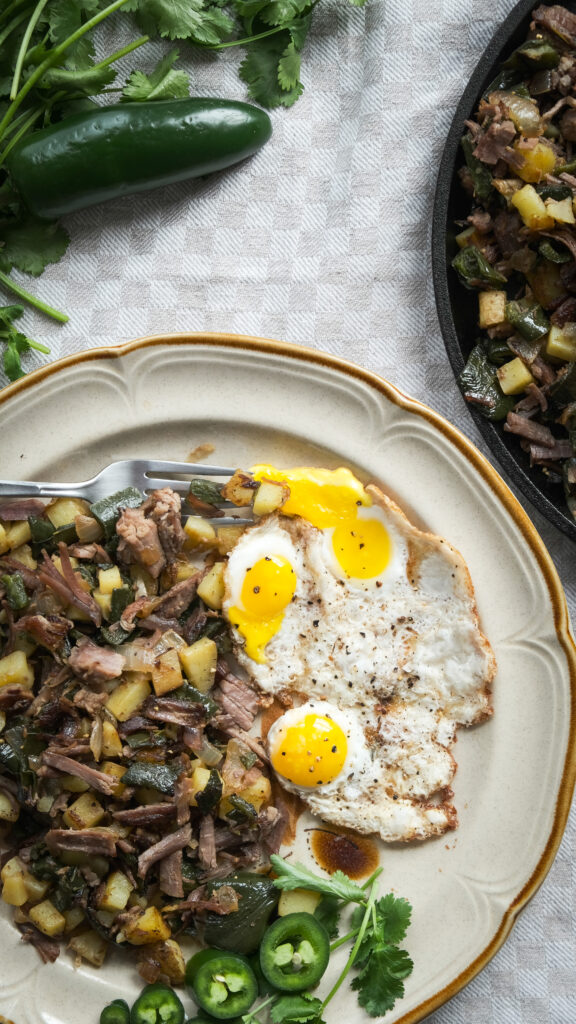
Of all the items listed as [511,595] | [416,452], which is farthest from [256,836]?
[416,452]

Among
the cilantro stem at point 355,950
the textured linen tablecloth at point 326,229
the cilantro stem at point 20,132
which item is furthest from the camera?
the textured linen tablecloth at point 326,229

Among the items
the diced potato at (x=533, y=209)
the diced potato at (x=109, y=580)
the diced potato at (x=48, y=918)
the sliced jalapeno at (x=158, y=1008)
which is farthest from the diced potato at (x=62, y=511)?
the diced potato at (x=533, y=209)

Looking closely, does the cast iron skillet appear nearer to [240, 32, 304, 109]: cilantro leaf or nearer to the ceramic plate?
the ceramic plate

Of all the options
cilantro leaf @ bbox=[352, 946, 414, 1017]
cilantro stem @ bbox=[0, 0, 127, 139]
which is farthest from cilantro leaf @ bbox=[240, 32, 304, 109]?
cilantro leaf @ bbox=[352, 946, 414, 1017]

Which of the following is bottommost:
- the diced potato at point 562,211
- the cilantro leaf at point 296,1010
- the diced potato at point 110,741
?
the cilantro leaf at point 296,1010

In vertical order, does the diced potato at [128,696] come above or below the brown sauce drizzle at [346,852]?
above

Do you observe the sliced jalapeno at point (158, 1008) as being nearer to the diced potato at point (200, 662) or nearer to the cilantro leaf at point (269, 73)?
the diced potato at point (200, 662)

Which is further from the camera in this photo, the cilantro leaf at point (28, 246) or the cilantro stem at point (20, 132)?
the cilantro leaf at point (28, 246)
